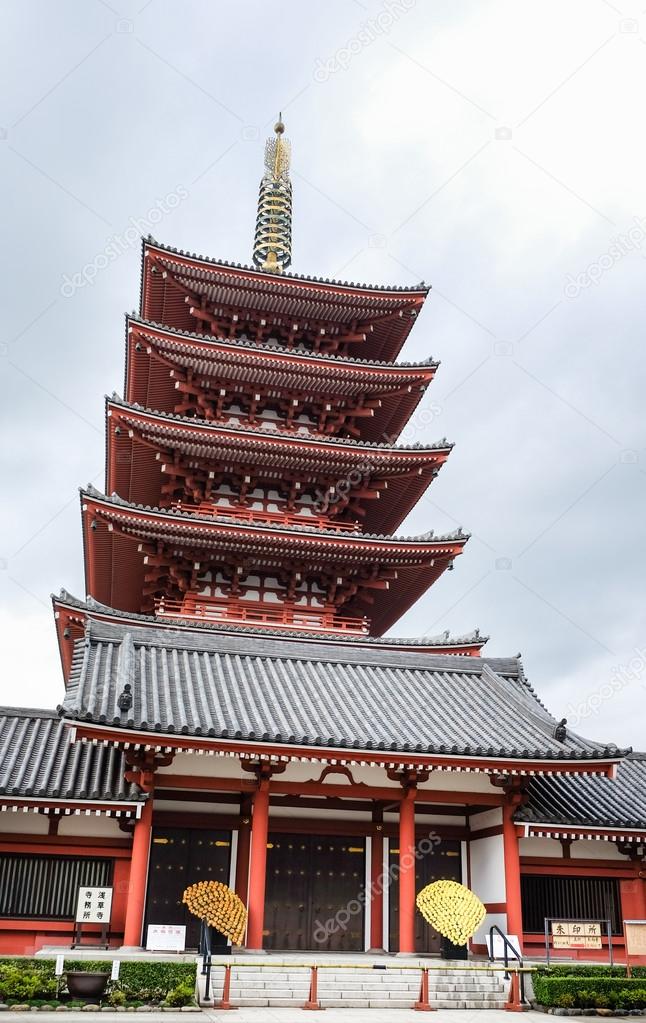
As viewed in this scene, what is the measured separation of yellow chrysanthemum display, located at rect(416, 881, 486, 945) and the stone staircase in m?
0.80

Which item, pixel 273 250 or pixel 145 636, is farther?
pixel 273 250

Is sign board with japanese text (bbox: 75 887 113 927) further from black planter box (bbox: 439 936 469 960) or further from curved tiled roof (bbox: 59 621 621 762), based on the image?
black planter box (bbox: 439 936 469 960)

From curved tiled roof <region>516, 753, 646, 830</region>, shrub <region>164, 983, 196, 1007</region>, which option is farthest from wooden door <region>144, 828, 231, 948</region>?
curved tiled roof <region>516, 753, 646, 830</region>

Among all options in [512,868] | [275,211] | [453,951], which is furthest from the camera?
[275,211]

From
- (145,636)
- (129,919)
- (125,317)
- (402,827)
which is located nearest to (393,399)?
(125,317)

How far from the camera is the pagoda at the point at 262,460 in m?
26.3

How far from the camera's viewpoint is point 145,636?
22.1m

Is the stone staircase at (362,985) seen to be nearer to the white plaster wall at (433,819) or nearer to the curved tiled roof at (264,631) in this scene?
the white plaster wall at (433,819)

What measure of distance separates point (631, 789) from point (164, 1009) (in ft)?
42.5

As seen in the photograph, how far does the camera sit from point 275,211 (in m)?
36.7

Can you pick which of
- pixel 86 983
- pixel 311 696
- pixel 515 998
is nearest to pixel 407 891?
pixel 515 998

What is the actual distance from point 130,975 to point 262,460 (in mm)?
15497

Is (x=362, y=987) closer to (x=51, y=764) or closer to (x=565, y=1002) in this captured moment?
(x=565, y=1002)

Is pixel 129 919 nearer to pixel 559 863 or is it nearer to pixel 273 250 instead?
pixel 559 863
